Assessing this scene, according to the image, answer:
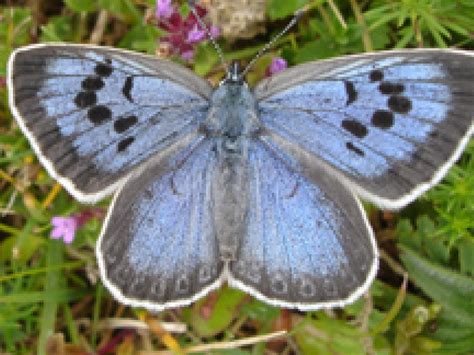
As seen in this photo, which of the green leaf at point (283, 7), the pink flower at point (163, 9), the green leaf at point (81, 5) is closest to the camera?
the pink flower at point (163, 9)

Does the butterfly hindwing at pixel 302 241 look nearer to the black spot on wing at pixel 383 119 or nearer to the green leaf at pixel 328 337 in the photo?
the black spot on wing at pixel 383 119

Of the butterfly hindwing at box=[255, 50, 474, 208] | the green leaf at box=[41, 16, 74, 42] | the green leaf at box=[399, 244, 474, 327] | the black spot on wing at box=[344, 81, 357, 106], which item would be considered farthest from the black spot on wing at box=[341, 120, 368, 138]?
the green leaf at box=[41, 16, 74, 42]

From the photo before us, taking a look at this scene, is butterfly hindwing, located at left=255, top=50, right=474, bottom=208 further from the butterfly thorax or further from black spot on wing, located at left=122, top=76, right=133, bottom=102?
black spot on wing, located at left=122, top=76, right=133, bottom=102

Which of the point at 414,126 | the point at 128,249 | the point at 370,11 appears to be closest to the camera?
the point at 414,126

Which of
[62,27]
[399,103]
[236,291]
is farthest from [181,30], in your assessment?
[236,291]

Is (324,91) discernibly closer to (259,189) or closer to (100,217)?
(259,189)

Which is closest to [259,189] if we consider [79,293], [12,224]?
[79,293]

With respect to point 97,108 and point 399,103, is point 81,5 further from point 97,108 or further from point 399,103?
point 399,103

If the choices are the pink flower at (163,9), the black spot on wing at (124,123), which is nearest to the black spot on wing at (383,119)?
the black spot on wing at (124,123)
